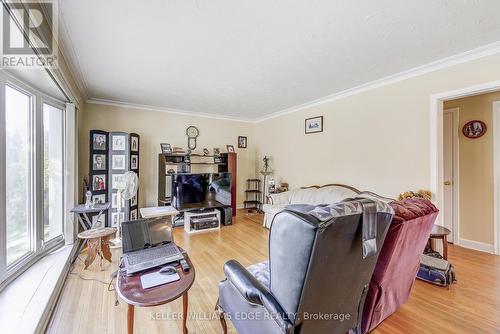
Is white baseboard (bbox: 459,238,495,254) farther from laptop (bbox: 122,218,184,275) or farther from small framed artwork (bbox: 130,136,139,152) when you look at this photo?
small framed artwork (bbox: 130,136,139,152)

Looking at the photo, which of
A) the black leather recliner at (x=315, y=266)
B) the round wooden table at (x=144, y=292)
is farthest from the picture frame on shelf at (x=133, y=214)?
the black leather recliner at (x=315, y=266)

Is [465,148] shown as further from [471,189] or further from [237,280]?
[237,280]

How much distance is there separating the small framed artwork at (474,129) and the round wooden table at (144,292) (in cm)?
423

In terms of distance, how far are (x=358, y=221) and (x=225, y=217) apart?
11.7ft

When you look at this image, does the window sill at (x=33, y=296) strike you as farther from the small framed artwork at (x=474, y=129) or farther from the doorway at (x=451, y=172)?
the small framed artwork at (x=474, y=129)

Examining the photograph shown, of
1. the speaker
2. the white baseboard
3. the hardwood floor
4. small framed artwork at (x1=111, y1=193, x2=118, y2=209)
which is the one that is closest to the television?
the speaker

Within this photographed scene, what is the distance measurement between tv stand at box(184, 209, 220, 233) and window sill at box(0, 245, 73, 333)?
1.77 meters

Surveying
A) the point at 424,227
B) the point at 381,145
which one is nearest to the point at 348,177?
the point at 381,145

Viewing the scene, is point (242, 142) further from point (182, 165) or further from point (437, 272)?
point (437, 272)

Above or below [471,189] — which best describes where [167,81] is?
above

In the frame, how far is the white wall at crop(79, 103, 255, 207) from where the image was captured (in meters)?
3.87

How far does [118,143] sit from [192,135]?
1577 millimetres

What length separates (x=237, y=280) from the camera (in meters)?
1.21


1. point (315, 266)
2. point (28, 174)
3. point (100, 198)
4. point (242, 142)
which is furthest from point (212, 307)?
point (242, 142)
